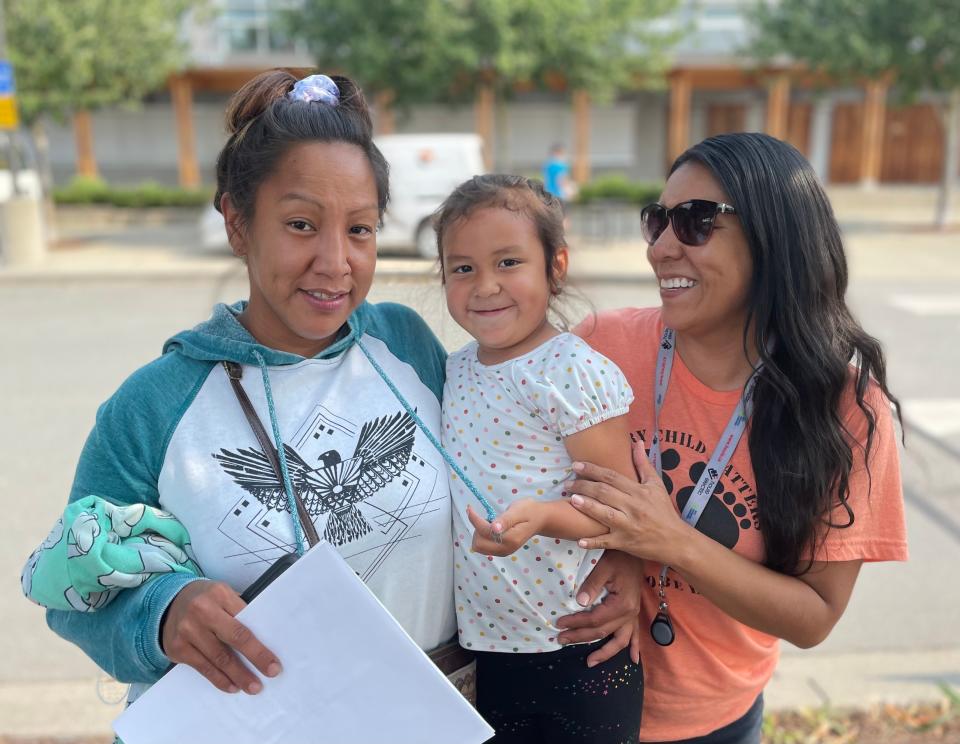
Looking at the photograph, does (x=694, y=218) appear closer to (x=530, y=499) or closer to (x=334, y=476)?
(x=530, y=499)

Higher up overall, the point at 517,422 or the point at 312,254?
the point at 312,254

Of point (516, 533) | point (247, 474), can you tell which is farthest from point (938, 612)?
point (247, 474)

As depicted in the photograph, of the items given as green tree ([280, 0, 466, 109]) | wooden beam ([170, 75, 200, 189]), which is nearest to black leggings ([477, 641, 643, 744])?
green tree ([280, 0, 466, 109])

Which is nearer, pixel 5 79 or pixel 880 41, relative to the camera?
pixel 5 79

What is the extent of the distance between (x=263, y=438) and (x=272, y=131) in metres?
0.54

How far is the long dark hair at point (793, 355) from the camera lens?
5.56 feet

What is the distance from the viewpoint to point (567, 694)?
172cm

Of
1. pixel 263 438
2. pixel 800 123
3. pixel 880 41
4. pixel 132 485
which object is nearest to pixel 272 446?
pixel 263 438

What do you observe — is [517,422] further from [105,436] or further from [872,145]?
[872,145]

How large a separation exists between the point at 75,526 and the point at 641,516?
0.98 m

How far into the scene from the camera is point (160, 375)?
158cm

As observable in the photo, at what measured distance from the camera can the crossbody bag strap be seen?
1.53m

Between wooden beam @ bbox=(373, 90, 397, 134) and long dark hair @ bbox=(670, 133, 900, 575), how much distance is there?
15614 millimetres

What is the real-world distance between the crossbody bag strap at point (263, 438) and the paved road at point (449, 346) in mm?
630
